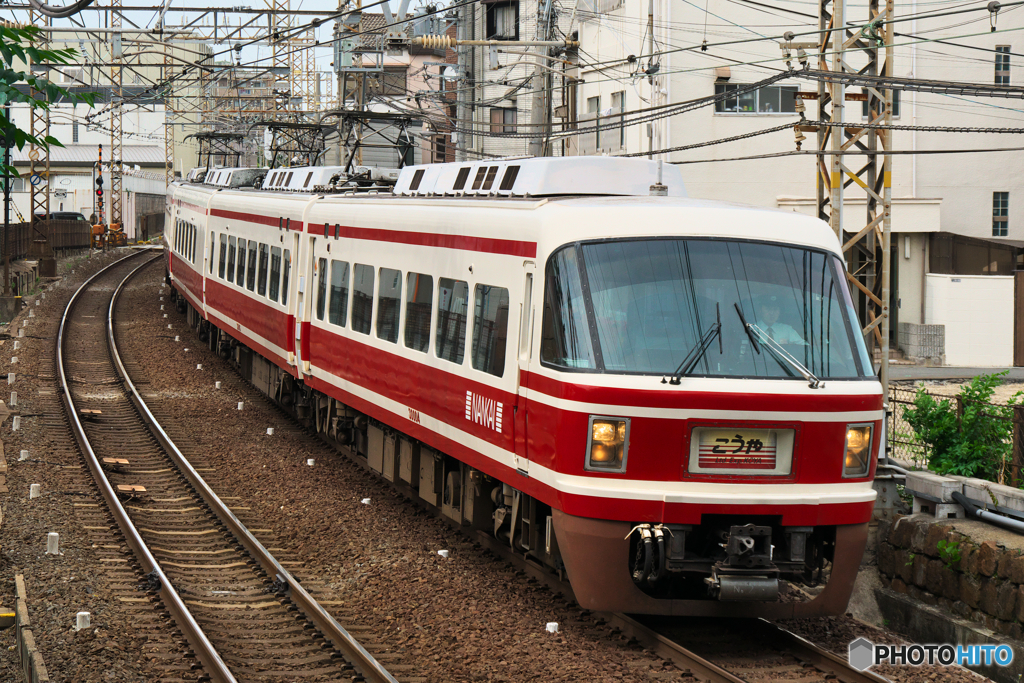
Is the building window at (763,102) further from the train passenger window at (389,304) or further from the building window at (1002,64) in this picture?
the train passenger window at (389,304)

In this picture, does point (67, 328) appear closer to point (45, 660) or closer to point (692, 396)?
point (45, 660)

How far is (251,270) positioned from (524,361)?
10.9 m

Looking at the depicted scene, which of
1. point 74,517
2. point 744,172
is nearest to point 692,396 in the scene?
point 74,517

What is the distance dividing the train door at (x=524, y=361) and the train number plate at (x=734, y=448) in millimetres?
1220

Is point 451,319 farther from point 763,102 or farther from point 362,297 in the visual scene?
point 763,102

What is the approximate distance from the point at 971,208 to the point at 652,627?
76.4 feet

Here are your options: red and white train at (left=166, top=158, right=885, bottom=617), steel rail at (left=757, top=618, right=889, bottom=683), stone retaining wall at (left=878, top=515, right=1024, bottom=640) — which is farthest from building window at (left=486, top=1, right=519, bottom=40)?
steel rail at (left=757, top=618, right=889, bottom=683)

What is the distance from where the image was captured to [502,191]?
9.69m

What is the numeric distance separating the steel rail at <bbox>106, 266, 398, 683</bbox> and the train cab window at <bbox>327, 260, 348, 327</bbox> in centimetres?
218

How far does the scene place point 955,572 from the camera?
9211 millimetres

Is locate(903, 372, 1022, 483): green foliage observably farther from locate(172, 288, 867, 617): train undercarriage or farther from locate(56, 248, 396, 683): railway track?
locate(56, 248, 396, 683): railway track

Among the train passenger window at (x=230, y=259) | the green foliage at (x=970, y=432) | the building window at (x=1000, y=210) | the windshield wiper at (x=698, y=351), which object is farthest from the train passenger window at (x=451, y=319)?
the building window at (x=1000, y=210)

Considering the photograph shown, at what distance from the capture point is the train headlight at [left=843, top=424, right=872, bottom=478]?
23.0 ft

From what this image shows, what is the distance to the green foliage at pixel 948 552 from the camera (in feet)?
30.1
